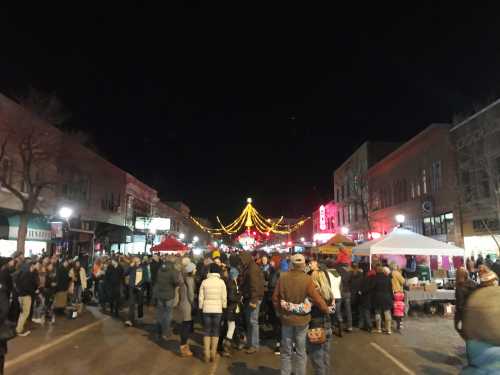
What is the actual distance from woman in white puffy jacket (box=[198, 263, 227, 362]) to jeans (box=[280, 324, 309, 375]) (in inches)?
91.5

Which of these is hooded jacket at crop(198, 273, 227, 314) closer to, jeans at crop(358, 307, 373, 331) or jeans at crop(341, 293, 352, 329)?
jeans at crop(341, 293, 352, 329)

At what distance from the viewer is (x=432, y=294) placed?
14516 millimetres

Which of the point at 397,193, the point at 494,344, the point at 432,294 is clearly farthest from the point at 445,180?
the point at 494,344

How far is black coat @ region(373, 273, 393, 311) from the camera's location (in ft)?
37.5

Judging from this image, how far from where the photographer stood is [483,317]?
3.36 m

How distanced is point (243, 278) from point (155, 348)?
8.29 ft

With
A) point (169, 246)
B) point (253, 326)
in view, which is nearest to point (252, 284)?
point (253, 326)

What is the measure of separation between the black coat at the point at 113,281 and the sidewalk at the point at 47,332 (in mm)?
793

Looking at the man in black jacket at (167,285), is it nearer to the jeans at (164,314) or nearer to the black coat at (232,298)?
the jeans at (164,314)

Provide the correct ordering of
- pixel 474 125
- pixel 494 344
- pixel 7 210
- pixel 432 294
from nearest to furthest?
pixel 494 344
pixel 432 294
pixel 7 210
pixel 474 125

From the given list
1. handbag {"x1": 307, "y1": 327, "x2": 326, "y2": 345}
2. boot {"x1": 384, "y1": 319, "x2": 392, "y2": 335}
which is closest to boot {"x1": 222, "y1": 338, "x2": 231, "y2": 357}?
handbag {"x1": 307, "y1": 327, "x2": 326, "y2": 345}

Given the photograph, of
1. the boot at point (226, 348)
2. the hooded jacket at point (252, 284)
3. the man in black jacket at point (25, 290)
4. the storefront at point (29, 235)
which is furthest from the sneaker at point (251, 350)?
the storefront at point (29, 235)

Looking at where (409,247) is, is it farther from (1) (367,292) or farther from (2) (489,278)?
(2) (489,278)

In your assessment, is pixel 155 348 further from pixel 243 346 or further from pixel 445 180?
pixel 445 180
